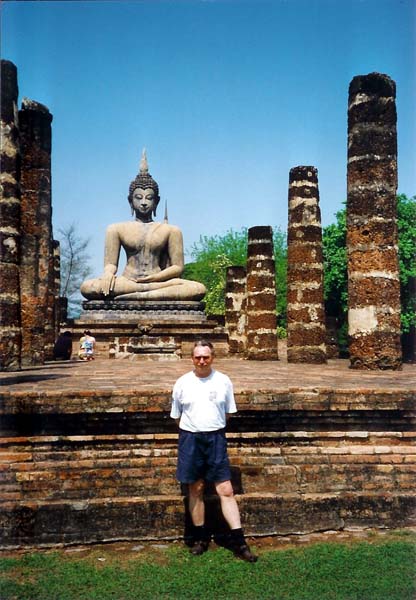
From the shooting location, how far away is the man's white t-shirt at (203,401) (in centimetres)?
409

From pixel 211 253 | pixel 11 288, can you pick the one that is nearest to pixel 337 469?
pixel 11 288

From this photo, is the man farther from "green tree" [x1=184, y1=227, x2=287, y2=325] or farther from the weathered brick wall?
"green tree" [x1=184, y1=227, x2=287, y2=325]

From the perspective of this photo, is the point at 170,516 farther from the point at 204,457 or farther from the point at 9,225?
the point at 9,225

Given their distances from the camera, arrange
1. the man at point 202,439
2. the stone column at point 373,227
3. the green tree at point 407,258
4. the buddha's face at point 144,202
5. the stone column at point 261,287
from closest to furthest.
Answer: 1. the man at point 202,439
2. the stone column at point 373,227
3. the stone column at point 261,287
4. the buddha's face at point 144,202
5. the green tree at point 407,258

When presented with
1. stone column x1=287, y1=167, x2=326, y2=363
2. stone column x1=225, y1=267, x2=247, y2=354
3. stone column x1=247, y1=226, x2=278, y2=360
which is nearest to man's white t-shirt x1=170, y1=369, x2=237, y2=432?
stone column x1=287, y1=167, x2=326, y2=363

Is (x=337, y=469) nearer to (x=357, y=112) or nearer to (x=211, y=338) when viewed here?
(x=357, y=112)

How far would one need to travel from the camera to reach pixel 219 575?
3674 mm

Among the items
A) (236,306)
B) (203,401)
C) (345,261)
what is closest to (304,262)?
(236,306)

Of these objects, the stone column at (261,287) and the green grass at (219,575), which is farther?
the stone column at (261,287)

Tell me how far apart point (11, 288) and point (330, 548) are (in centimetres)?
565

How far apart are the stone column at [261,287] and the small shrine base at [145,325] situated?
3.00 feet

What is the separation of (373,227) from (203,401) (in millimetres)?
6072

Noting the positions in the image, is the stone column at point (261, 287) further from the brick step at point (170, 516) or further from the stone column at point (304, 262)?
the brick step at point (170, 516)

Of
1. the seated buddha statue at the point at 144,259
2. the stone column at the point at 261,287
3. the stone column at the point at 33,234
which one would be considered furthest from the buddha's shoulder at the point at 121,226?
the stone column at the point at 33,234
